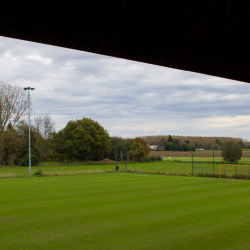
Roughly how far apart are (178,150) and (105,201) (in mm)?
78016

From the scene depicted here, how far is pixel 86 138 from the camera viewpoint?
60.5 m

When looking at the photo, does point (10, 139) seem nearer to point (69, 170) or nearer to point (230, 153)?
point (69, 170)

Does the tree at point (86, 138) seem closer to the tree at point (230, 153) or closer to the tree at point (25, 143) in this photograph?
the tree at point (25, 143)

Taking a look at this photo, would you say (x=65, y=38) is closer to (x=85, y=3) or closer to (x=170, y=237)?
(x=85, y=3)

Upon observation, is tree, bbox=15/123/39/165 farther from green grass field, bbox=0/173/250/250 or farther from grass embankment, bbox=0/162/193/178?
green grass field, bbox=0/173/250/250

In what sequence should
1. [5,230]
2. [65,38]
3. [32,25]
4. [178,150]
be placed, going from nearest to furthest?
1. [32,25]
2. [65,38]
3. [5,230]
4. [178,150]

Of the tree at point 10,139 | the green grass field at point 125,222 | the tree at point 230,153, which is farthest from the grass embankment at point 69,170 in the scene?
the green grass field at point 125,222

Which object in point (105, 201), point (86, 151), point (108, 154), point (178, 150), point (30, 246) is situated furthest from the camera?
point (178, 150)

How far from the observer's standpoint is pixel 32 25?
3902mm

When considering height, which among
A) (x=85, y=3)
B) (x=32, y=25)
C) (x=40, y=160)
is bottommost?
(x=40, y=160)

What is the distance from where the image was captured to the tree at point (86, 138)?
6059 cm

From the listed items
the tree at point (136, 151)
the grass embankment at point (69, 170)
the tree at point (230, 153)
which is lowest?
the grass embankment at point (69, 170)

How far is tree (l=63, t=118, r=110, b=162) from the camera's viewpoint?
199 feet

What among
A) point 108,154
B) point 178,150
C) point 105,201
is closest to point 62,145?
point 108,154
